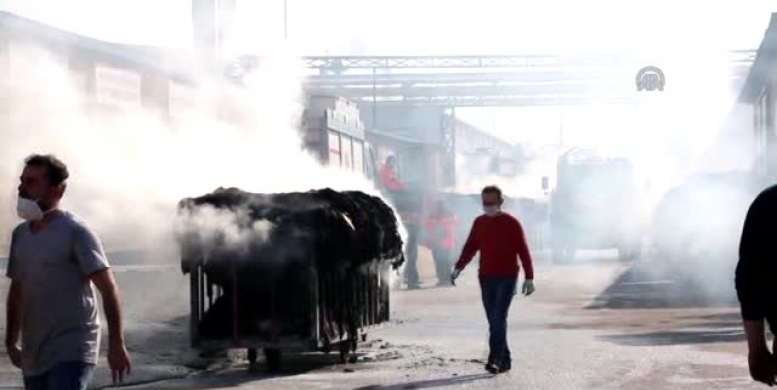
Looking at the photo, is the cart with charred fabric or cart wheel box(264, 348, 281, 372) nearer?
the cart with charred fabric

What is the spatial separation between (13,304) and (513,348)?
9864 millimetres

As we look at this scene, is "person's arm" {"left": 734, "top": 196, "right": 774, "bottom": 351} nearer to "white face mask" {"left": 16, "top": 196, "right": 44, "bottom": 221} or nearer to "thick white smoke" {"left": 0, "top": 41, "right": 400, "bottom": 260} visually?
"white face mask" {"left": 16, "top": 196, "right": 44, "bottom": 221}

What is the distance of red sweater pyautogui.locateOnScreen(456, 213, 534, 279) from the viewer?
14016 millimetres

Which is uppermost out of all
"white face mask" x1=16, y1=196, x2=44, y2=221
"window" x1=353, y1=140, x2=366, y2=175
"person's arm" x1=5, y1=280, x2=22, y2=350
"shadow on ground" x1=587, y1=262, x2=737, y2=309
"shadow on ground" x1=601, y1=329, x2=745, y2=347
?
"window" x1=353, y1=140, x2=366, y2=175

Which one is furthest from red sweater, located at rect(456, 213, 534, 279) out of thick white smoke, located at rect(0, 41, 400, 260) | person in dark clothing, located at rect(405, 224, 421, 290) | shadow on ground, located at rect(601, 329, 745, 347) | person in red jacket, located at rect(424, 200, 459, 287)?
person in red jacket, located at rect(424, 200, 459, 287)

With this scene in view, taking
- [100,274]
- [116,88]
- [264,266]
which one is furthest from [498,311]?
[116,88]

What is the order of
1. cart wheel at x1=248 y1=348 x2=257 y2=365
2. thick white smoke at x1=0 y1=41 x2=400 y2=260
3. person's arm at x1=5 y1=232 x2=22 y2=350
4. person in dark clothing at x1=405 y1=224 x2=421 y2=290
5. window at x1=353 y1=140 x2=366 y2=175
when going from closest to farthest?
person's arm at x1=5 y1=232 x2=22 y2=350 → cart wheel at x1=248 y1=348 x2=257 y2=365 → thick white smoke at x1=0 y1=41 x2=400 y2=260 → window at x1=353 y1=140 x2=366 y2=175 → person in dark clothing at x1=405 y1=224 x2=421 y2=290

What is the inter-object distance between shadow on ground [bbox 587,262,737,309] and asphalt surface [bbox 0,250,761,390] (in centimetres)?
4

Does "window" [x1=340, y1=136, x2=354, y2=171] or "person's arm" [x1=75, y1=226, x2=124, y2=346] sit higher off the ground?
"window" [x1=340, y1=136, x2=354, y2=171]

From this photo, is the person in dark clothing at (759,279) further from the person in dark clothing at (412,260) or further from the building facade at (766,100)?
the building facade at (766,100)

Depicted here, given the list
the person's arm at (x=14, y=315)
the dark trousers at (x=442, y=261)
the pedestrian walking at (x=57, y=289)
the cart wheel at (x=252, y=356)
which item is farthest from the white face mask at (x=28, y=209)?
the dark trousers at (x=442, y=261)

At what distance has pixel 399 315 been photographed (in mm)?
22469

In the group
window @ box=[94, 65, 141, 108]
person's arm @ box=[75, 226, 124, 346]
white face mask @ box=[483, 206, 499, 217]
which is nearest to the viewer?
person's arm @ box=[75, 226, 124, 346]

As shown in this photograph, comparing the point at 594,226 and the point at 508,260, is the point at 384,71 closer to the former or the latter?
the point at 594,226
